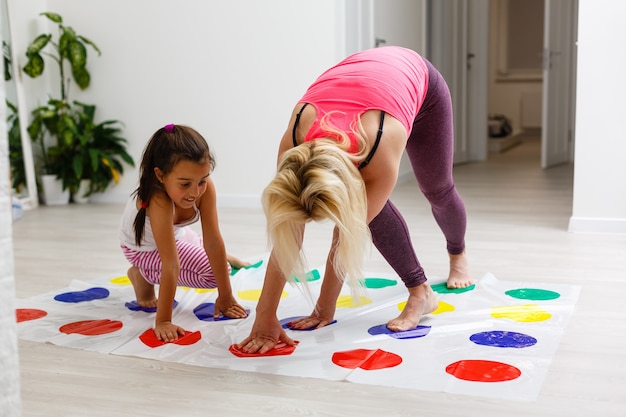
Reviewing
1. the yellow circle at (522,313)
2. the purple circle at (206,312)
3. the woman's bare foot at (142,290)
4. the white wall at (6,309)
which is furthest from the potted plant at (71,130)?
the white wall at (6,309)

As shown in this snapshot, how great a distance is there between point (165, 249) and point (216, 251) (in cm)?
18

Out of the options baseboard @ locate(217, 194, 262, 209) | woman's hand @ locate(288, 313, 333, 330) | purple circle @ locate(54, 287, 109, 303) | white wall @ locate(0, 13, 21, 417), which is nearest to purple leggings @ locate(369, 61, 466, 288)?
woman's hand @ locate(288, 313, 333, 330)

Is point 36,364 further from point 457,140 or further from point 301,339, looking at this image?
point 457,140

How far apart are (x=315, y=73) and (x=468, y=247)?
1565 millimetres

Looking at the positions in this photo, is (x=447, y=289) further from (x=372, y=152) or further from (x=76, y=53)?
(x=76, y=53)

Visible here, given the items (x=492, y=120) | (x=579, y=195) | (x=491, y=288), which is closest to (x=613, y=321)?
(x=491, y=288)

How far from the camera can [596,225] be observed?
3.45 m

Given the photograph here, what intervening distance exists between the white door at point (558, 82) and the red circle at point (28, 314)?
4680mm

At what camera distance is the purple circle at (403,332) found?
6.46 ft

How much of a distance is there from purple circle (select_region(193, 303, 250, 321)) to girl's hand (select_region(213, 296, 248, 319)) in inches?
0.5

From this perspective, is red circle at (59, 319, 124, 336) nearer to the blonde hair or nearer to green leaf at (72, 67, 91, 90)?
the blonde hair

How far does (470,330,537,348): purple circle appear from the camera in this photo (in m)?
1.88

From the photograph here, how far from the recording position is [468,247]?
3.15m

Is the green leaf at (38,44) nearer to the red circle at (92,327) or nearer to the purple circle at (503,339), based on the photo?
the red circle at (92,327)
